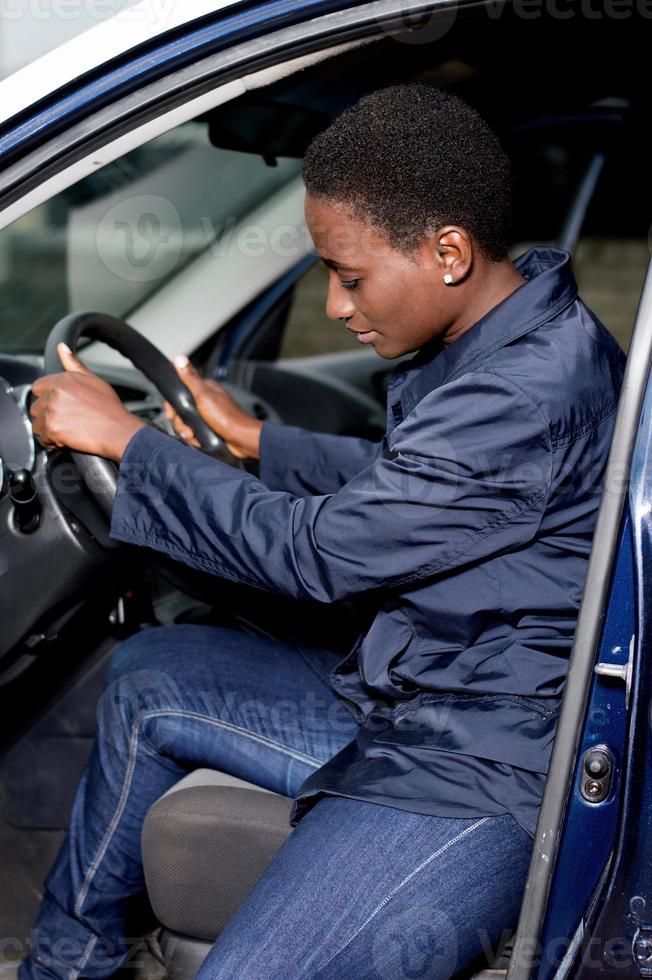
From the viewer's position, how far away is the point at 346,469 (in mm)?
1946

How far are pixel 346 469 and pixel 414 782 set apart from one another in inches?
28.0

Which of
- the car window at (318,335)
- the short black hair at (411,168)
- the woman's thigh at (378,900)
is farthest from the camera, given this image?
the car window at (318,335)

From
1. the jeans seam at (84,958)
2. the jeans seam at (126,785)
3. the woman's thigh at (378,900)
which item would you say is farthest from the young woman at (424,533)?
the jeans seam at (84,958)

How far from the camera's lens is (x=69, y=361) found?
169 centimetres

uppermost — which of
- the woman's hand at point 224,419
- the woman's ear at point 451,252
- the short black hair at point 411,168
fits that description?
the short black hair at point 411,168

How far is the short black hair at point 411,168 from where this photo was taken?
1384 millimetres

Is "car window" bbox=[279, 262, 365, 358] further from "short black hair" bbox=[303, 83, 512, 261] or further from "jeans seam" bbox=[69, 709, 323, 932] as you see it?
"short black hair" bbox=[303, 83, 512, 261]

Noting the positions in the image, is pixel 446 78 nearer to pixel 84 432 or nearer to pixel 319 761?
pixel 84 432

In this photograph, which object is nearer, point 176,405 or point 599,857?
point 599,857

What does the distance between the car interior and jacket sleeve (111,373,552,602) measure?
1.19ft

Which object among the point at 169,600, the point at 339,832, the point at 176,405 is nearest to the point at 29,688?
the point at 169,600

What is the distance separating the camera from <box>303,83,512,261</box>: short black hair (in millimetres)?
1384

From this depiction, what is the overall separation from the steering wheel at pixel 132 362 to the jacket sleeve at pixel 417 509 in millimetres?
269

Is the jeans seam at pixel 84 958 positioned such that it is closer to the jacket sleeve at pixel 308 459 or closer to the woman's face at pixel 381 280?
the jacket sleeve at pixel 308 459
